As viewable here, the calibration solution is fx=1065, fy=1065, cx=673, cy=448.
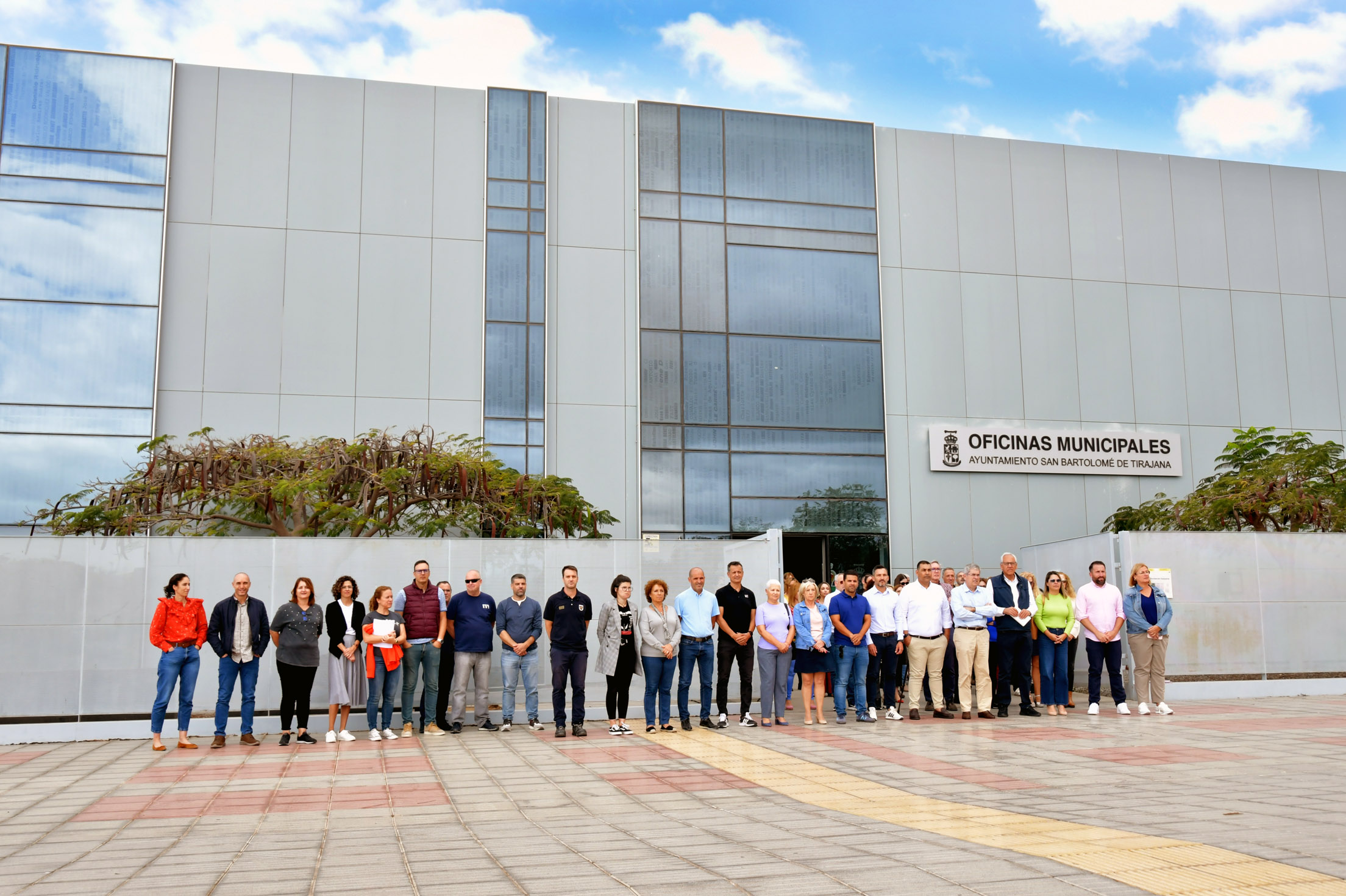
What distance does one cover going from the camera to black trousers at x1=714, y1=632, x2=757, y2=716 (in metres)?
11.6

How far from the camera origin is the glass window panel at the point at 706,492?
63.9ft

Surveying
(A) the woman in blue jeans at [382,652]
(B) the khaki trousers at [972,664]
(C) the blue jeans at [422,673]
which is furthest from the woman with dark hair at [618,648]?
(B) the khaki trousers at [972,664]

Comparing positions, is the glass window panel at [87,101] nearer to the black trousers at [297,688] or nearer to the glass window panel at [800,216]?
the glass window panel at [800,216]

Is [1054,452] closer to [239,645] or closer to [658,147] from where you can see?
[658,147]

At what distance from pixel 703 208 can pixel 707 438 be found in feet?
14.7

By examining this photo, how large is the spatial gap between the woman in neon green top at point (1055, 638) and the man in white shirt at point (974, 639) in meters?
0.60

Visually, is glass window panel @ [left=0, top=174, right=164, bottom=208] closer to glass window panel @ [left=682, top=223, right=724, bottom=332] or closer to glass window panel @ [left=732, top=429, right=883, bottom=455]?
glass window panel @ [left=682, top=223, right=724, bottom=332]

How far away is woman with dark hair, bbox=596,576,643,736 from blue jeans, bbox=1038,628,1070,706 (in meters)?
4.85

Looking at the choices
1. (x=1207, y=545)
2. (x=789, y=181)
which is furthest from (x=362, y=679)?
(x=789, y=181)

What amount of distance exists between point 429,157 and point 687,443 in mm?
7066

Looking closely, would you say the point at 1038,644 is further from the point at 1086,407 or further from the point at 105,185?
the point at 105,185

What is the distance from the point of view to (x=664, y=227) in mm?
20188

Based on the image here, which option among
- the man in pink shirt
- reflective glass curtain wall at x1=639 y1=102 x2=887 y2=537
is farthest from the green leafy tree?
the man in pink shirt

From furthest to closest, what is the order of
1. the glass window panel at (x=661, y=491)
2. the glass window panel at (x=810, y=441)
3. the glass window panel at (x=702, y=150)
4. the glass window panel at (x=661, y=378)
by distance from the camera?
the glass window panel at (x=702, y=150) → the glass window panel at (x=810, y=441) → the glass window panel at (x=661, y=378) → the glass window panel at (x=661, y=491)
